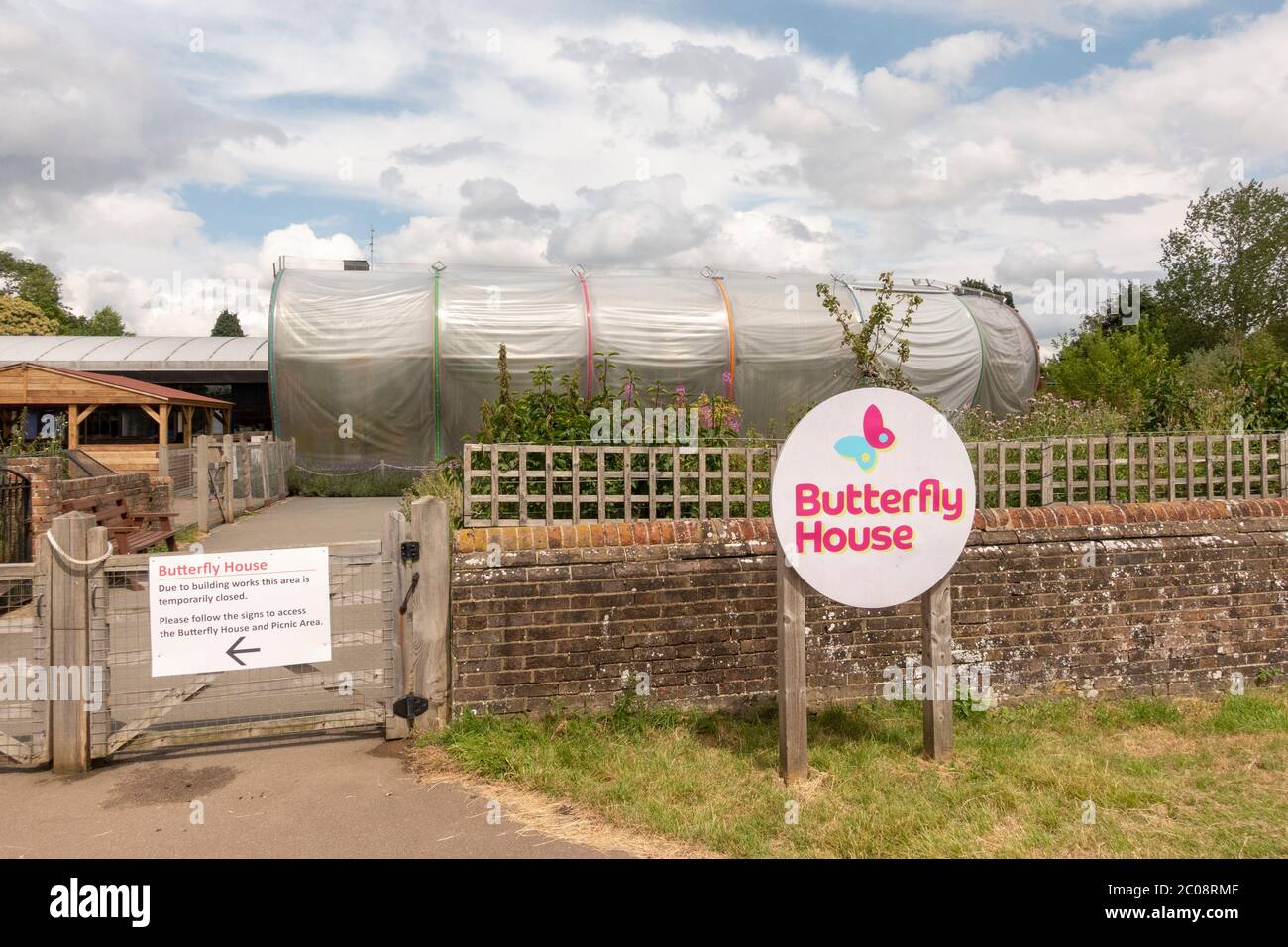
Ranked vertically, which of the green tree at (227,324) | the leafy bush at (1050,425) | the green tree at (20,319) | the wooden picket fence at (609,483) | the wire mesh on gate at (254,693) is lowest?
the wire mesh on gate at (254,693)

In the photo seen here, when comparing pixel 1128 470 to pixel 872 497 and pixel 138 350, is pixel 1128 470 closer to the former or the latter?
pixel 872 497

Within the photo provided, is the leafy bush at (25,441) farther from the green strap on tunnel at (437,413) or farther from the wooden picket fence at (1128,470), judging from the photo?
the wooden picket fence at (1128,470)

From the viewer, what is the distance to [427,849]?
3.87 m

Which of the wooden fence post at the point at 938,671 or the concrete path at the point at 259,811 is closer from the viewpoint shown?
the concrete path at the point at 259,811

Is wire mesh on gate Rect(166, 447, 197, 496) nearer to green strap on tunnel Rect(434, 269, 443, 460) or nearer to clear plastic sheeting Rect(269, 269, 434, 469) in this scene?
clear plastic sheeting Rect(269, 269, 434, 469)

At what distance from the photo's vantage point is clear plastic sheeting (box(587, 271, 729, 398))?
19328 millimetres

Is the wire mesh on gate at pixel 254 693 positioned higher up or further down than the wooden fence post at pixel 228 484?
further down

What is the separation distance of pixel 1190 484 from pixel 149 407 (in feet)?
70.4

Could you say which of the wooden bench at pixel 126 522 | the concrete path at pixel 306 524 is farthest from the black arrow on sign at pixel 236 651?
the wooden bench at pixel 126 522

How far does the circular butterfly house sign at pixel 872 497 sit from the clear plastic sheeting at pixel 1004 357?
1843 cm

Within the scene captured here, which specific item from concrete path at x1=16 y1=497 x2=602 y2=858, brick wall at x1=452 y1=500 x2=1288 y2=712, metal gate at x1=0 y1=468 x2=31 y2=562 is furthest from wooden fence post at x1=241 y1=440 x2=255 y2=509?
brick wall at x1=452 y1=500 x2=1288 y2=712

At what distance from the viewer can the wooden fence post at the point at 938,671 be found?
4.77m

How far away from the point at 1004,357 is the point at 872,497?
20.0 meters

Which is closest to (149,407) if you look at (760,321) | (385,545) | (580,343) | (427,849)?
(580,343)
